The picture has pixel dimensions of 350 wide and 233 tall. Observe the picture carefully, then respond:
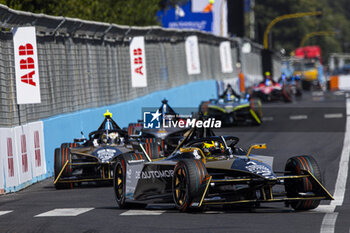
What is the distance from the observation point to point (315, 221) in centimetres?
898

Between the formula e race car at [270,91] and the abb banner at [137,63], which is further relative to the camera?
the formula e race car at [270,91]

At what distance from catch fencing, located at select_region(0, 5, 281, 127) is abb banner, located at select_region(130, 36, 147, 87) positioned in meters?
0.57

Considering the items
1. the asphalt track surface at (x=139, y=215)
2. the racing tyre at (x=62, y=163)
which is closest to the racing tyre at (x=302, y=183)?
the asphalt track surface at (x=139, y=215)

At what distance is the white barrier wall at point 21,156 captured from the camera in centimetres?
1451

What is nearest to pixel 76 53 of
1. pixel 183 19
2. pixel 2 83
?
pixel 2 83

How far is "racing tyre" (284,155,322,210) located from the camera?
10.2 metres

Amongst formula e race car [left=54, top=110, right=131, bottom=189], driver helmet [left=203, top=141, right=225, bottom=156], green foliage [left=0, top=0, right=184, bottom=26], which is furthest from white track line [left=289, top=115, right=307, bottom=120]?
driver helmet [left=203, top=141, right=225, bottom=156]

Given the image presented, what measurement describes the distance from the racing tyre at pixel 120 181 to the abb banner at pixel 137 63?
1352cm

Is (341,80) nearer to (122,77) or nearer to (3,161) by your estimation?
(122,77)

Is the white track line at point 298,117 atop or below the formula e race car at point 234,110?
below

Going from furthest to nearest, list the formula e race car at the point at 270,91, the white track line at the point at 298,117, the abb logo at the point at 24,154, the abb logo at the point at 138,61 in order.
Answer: the formula e race car at the point at 270,91, the white track line at the point at 298,117, the abb logo at the point at 138,61, the abb logo at the point at 24,154

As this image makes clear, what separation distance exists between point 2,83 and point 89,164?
2.26 meters

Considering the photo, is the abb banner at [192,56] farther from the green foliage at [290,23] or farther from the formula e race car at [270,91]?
the green foliage at [290,23]

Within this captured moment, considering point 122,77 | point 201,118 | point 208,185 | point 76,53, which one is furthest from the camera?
point 122,77
